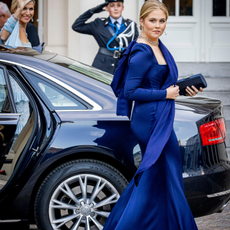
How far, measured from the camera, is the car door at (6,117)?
330 centimetres

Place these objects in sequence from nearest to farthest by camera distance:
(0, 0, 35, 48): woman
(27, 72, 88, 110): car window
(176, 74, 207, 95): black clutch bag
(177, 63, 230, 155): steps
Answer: (176, 74, 207, 95): black clutch bag, (27, 72, 88, 110): car window, (0, 0, 35, 48): woman, (177, 63, 230, 155): steps

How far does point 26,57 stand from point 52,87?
35 cm

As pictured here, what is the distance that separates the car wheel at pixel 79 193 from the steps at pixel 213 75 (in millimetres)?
4868

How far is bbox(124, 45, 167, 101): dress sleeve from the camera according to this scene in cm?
275

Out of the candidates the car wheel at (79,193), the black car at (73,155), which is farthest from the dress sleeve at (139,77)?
the car wheel at (79,193)

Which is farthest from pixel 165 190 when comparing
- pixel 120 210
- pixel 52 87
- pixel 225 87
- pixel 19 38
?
pixel 225 87

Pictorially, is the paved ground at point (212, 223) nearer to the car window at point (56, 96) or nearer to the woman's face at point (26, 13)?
the car window at point (56, 96)

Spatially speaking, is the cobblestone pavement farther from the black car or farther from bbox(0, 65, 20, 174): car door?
bbox(0, 65, 20, 174): car door

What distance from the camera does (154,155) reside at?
2.78 metres

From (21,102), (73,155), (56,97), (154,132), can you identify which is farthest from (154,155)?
(21,102)

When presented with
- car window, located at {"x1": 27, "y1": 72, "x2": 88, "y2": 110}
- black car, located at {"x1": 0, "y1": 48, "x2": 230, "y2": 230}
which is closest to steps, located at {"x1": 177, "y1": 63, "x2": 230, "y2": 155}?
black car, located at {"x1": 0, "y1": 48, "x2": 230, "y2": 230}

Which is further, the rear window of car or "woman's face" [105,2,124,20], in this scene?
"woman's face" [105,2,124,20]

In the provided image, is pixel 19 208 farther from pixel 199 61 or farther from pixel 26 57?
pixel 199 61

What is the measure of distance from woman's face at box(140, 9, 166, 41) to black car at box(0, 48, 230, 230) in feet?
2.36
